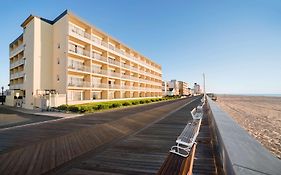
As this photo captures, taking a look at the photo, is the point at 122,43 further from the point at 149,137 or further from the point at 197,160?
the point at 197,160

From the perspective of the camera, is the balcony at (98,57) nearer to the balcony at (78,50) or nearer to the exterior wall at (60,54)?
the balcony at (78,50)

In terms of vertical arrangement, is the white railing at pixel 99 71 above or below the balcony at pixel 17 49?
below

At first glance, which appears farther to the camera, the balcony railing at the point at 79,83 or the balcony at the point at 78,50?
the balcony at the point at 78,50

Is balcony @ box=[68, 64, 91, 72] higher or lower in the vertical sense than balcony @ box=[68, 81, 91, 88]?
higher

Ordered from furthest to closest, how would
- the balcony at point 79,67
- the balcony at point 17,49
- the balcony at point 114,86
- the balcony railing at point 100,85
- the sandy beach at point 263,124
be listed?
the balcony at point 114,86 < the balcony railing at point 100,85 < the balcony at point 17,49 < the balcony at point 79,67 < the sandy beach at point 263,124

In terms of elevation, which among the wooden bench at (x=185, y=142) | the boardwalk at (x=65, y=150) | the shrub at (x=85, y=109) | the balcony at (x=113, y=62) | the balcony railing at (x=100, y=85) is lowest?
Result: the boardwalk at (x=65, y=150)

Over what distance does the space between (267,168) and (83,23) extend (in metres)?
30.2

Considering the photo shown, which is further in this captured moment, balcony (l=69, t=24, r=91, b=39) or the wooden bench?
balcony (l=69, t=24, r=91, b=39)

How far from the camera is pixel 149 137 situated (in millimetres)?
8352

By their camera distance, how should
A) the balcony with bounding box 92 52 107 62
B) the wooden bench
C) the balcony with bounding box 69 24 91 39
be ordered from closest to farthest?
the wooden bench → the balcony with bounding box 69 24 91 39 → the balcony with bounding box 92 52 107 62

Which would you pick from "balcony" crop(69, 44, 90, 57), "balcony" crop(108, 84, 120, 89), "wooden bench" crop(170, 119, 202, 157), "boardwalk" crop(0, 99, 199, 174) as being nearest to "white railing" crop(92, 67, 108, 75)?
"balcony" crop(69, 44, 90, 57)

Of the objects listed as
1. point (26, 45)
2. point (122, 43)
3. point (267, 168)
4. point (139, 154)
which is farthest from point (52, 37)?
point (267, 168)

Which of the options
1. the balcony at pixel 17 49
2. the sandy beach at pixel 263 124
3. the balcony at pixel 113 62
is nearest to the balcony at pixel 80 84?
the balcony at pixel 113 62

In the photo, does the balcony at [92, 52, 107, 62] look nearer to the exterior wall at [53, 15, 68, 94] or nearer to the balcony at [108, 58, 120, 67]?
the balcony at [108, 58, 120, 67]
